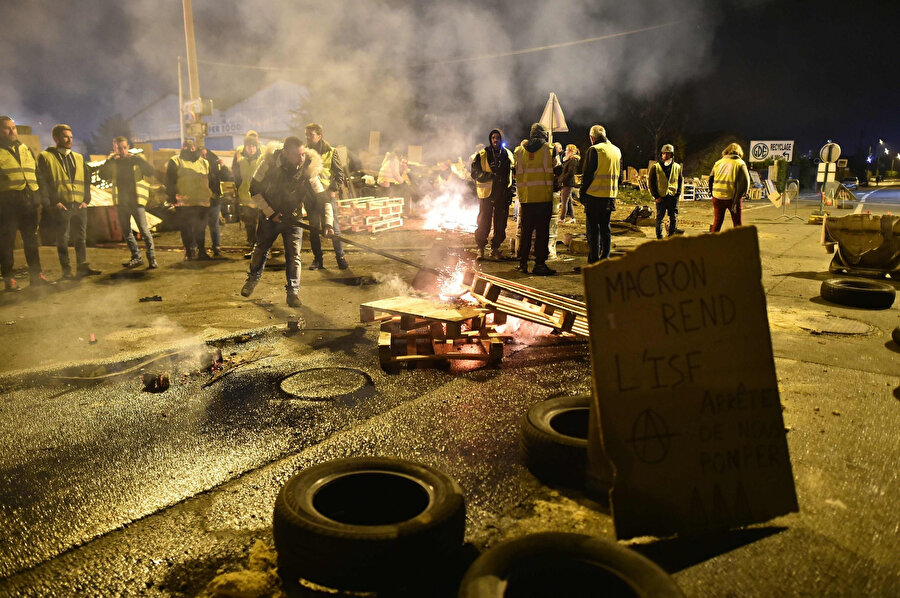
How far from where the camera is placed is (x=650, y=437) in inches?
90.6

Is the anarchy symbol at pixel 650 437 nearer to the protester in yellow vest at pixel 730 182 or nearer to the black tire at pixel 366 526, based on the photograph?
the black tire at pixel 366 526

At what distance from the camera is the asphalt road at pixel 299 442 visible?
2.41 meters

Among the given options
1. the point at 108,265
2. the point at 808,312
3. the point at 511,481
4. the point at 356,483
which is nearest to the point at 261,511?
the point at 356,483

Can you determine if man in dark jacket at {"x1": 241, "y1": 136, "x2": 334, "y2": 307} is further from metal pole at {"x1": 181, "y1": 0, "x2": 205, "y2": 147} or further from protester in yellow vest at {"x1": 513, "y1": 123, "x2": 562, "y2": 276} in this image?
metal pole at {"x1": 181, "y1": 0, "x2": 205, "y2": 147}

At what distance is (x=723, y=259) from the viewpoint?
2391mm

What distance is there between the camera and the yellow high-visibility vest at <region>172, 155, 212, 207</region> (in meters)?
10.5

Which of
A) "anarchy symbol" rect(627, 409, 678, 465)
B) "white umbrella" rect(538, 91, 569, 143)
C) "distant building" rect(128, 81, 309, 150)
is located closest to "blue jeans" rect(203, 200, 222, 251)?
"white umbrella" rect(538, 91, 569, 143)

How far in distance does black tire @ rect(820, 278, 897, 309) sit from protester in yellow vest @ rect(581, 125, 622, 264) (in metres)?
3.20

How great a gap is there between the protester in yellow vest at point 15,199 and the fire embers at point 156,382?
18.2ft

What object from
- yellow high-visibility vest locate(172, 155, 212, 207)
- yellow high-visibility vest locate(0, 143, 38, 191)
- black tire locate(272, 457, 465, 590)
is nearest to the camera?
black tire locate(272, 457, 465, 590)

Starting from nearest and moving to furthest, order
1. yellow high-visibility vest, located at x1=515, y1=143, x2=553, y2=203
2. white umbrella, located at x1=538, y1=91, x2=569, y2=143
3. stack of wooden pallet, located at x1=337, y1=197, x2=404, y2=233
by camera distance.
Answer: yellow high-visibility vest, located at x1=515, y1=143, x2=553, y2=203, white umbrella, located at x1=538, y1=91, x2=569, y2=143, stack of wooden pallet, located at x1=337, y1=197, x2=404, y2=233

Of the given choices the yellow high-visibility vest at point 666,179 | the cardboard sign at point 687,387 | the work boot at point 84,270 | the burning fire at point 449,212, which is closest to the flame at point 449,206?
the burning fire at point 449,212

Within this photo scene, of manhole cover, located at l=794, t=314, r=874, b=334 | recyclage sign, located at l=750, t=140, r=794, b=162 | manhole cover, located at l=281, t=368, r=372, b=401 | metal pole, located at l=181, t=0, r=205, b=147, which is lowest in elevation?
manhole cover, located at l=281, t=368, r=372, b=401

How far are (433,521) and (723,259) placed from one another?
1.64 meters
